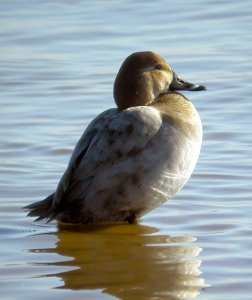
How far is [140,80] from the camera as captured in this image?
25.5ft

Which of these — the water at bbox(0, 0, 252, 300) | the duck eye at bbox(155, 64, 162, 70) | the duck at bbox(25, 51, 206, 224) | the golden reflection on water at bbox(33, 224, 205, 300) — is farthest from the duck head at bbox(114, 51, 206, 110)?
the golden reflection on water at bbox(33, 224, 205, 300)

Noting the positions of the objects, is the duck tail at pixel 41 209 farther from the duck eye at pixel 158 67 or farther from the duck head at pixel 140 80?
the duck eye at pixel 158 67

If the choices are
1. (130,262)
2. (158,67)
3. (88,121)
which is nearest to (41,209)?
(130,262)

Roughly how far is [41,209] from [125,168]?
602 mm

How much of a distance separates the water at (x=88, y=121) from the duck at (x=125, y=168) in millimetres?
128

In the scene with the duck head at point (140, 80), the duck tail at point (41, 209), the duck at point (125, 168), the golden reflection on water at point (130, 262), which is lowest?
the golden reflection on water at point (130, 262)

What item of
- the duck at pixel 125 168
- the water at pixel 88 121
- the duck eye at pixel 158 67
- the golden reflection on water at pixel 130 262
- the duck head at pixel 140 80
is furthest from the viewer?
the duck eye at pixel 158 67

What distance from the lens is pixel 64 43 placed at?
41.9 ft

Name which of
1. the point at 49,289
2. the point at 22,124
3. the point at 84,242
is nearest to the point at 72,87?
the point at 22,124

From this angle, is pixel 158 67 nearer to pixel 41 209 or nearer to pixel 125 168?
pixel 125 168

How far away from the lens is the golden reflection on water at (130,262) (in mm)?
6043

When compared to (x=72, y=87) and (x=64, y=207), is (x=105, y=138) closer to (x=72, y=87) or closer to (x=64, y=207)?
(x=64, y=207)

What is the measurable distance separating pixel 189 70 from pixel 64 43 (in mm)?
1832

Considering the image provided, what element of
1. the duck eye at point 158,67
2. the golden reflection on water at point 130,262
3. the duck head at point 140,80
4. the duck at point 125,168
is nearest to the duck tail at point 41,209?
the duck at point 125,168
